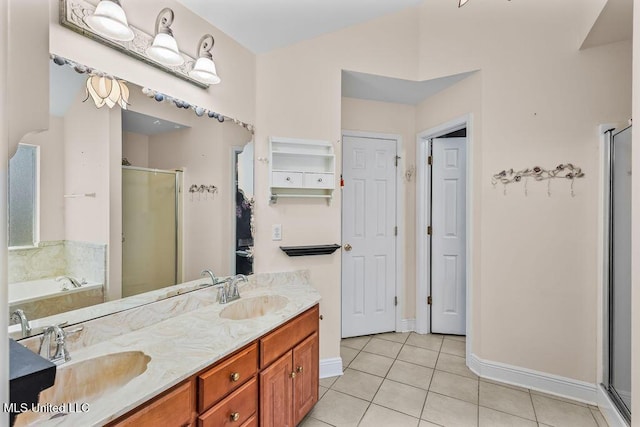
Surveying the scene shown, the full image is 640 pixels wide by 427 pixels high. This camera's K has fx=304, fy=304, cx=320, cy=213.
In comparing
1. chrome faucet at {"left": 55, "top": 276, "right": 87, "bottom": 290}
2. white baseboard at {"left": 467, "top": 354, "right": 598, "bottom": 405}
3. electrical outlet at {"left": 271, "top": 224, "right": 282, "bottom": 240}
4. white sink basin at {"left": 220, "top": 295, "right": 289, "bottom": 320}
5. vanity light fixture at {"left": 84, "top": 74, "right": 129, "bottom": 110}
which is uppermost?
vanity light fixture at {"left": 84, "top": 74, "right": 129, "bottom": 110}

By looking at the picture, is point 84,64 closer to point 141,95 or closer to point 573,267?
point 141,95

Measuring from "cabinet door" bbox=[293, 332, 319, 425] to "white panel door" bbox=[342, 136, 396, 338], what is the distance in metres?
1.26

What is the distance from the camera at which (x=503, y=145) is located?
2.39m

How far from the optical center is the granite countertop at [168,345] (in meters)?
0.89

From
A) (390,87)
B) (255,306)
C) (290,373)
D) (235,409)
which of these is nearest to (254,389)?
(235,409)

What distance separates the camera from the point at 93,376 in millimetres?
1161

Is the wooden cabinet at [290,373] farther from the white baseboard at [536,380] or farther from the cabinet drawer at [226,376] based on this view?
the white baseboard at [536,380]

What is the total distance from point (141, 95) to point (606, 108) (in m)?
2.95

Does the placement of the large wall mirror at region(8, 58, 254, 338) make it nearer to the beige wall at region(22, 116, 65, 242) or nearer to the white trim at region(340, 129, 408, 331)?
the beige wall at region(22, 116, 65, 242)

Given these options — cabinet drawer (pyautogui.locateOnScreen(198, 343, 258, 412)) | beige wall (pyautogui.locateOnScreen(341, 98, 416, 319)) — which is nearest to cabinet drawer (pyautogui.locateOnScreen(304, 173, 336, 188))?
beige wall (pyautogui.locateOnScreen(341, 98, 416, 319))

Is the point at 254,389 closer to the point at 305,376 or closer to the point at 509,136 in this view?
the point at 305,376

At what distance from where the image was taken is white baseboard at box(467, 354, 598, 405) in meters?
2.14

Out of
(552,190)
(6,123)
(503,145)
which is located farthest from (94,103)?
(552,190)

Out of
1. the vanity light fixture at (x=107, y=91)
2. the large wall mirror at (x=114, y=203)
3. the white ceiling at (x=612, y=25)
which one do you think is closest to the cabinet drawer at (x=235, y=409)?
the large wall mirror at (x=114, y=203)
